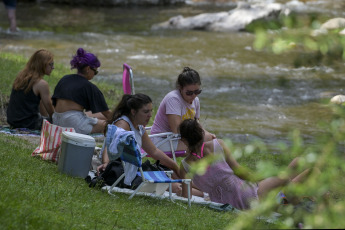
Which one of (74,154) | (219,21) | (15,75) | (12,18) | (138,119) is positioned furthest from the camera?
(219,21)

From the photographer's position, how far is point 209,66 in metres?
16.4

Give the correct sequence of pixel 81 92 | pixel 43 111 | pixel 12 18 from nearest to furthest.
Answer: pixel 81 92 → pixel 43 111 → pixel 12 18

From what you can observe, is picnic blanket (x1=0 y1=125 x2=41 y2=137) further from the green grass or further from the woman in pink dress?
the woman in pink dress

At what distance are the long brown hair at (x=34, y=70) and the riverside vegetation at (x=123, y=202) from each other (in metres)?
1.23

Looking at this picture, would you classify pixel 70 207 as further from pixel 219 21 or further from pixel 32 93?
pixel 219 21

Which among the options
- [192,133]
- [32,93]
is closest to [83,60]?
[32,93]

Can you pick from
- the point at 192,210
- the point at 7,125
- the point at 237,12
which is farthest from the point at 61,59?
the point at 192,210

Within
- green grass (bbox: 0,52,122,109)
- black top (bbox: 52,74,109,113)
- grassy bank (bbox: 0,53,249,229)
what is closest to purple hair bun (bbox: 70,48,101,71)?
black top (bbox: 52,74,109,113)

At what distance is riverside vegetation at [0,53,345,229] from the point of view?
211 centimetres

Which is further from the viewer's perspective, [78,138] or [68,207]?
[78,138]

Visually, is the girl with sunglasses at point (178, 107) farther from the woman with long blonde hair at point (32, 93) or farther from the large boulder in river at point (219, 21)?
the large boulder in river at point (219, 21)

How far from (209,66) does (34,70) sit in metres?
8.84

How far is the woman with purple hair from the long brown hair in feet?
1.93

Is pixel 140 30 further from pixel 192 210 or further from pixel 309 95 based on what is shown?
pixel 192 210
